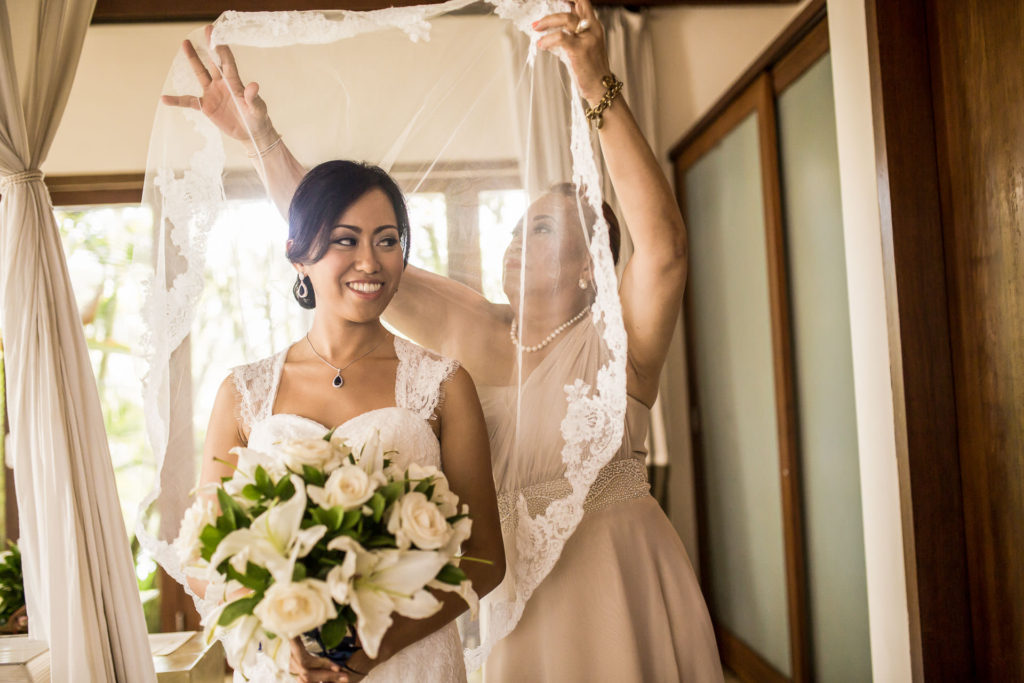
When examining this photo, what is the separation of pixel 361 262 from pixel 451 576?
1.96ft

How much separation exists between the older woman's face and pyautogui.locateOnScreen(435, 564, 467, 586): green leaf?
22.8 inches

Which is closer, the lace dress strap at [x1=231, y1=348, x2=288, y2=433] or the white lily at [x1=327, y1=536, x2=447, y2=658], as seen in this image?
the white lily at [x1=327, y1=536, x2=447, y2=658]

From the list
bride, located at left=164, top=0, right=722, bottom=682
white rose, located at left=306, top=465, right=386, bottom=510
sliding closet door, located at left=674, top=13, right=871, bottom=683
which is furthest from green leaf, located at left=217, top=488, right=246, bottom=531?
sliding closet door, located at left=674, top=13, right=871, bottom=683

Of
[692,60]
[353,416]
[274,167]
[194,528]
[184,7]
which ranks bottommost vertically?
[194,528]

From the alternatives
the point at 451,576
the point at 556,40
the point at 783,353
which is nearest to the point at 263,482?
the point at 451,576

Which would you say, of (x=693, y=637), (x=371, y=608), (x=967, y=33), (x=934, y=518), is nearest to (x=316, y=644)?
(x=371, y=608)

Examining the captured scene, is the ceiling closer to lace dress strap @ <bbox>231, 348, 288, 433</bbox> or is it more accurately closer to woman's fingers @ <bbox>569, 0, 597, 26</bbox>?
woman's fingers @ <bbox>569, 0, 597, 26</bbox>

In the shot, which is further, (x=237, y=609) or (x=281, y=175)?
(x=281, y=175)

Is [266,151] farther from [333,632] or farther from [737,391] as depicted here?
[737,391]

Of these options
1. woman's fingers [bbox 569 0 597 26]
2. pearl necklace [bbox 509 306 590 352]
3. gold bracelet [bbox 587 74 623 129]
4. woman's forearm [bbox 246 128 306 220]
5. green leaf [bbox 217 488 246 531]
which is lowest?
green leaf [bbox 217 488 246 531]

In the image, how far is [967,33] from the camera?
5.30 feet

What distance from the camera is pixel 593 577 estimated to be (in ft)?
5.03

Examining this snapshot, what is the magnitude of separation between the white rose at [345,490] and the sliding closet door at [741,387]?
194cm

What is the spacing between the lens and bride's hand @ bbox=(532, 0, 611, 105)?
145 centimetres
